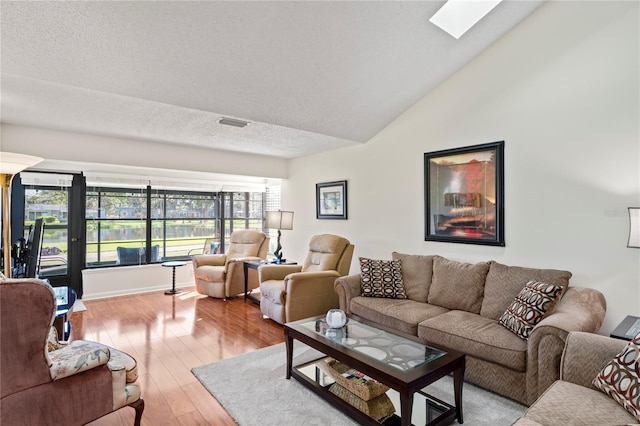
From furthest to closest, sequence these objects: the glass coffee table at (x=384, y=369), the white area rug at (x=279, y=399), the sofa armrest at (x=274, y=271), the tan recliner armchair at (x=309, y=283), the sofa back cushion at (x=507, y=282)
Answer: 1. the sofa armrest at (x=274, y=271)
2. the tan recliner armchair at (x=309, y=283)
3. the sofa back cushion at (x=507, y=282)
4. the white area rug at (x=279, y=399)
5. the glass coffee table at (x=384, y=369)

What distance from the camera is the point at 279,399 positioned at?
240 centimetres

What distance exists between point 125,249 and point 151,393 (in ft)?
12.8

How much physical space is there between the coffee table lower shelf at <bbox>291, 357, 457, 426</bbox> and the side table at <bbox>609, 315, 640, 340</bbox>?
3.49 ft

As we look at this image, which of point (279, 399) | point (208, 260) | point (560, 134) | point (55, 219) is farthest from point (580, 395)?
point (55, 219)

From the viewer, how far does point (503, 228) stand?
3.26 m

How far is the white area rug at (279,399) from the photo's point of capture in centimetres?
217

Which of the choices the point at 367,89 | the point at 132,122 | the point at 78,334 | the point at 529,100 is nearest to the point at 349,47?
the point at 367,89

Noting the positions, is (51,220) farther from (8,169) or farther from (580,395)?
(580,395)

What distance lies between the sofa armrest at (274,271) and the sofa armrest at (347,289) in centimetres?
114

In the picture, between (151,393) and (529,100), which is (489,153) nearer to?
(529,100)

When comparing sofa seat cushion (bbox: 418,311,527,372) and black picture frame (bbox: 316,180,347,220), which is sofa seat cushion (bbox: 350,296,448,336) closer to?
sofa seat cushion (bbox: 418,311,527,372)

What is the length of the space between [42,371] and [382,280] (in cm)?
282

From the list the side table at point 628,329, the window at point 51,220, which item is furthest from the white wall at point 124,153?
the side table at point 628,329

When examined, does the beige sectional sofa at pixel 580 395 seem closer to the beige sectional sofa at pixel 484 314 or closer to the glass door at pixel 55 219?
the beige sectional sofa at pixel 484 314
